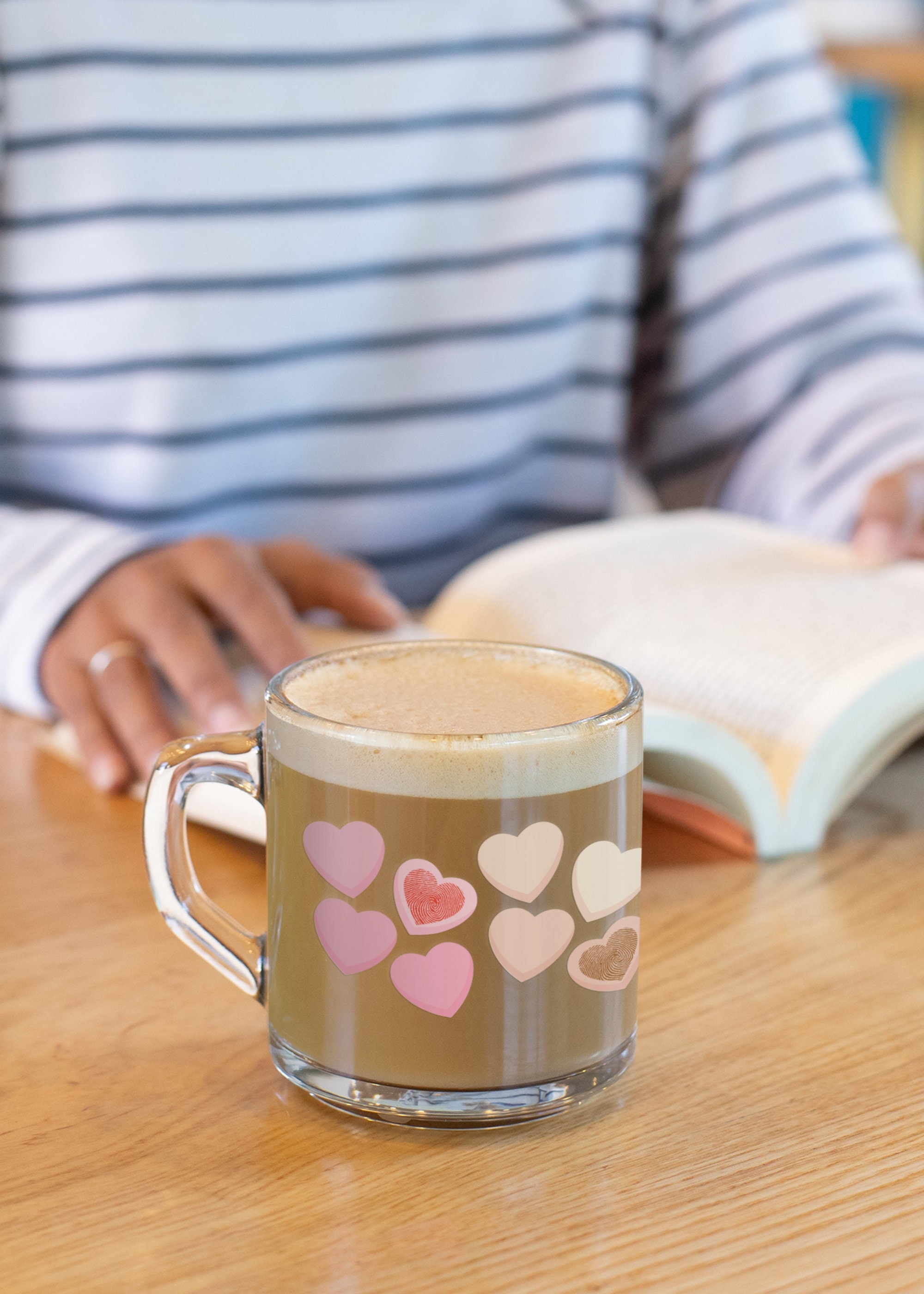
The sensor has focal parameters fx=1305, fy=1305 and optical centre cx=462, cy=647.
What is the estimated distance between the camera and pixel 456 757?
34 centimetres

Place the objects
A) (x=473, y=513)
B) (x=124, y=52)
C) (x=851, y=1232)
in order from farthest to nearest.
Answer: (x=473, y=513) → (x=124, y=52) → (x=851, y=1232)

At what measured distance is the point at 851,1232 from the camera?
0.32 m

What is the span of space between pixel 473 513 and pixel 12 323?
0.44m

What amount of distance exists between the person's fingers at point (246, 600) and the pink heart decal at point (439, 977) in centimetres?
34

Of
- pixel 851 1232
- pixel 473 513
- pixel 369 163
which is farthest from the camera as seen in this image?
pixel 473 513

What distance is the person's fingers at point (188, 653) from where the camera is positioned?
2.12ft

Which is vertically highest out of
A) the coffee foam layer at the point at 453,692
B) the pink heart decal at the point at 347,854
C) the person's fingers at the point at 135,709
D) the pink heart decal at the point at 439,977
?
the coffee foam layer at the point at 453,692

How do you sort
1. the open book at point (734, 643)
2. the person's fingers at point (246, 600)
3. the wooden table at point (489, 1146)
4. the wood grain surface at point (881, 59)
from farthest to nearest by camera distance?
the wood grain surface at point (881, 59) → the person's fingers at point (246, 600) → the open book at point (734, 643) → the wooden table at point (489, 1146)

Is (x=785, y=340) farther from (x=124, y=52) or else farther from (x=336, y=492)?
(x=124, y=52)

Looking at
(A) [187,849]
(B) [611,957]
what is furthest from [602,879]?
(A) [187,849]

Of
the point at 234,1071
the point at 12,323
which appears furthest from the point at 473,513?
the point at 234,1071

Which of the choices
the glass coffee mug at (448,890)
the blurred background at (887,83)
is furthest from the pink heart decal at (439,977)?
the blurred background at (887,83)

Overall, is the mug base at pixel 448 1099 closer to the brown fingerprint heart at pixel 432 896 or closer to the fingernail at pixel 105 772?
the brown fingerprint heart at pixel 432 896

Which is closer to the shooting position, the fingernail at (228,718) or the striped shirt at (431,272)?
the fingernail at (228,718)
